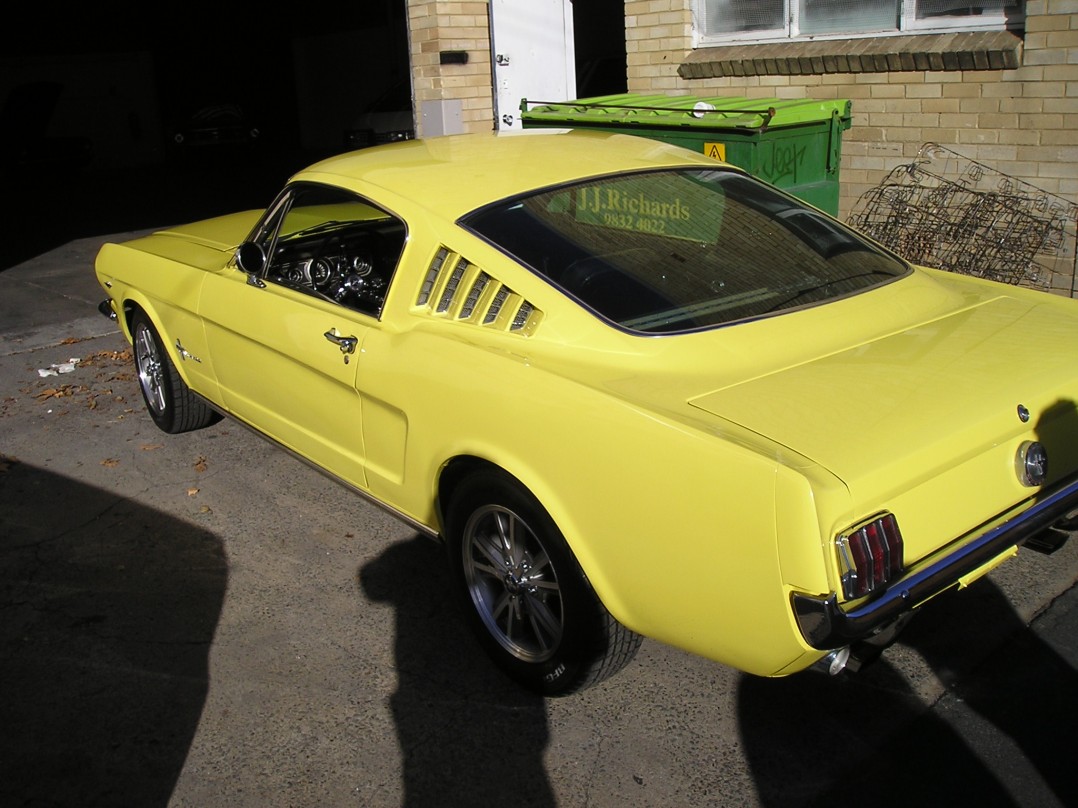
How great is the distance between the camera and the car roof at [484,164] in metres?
3.89

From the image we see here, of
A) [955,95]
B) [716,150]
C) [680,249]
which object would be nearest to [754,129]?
[716,150]

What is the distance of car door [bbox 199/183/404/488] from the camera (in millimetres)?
4055

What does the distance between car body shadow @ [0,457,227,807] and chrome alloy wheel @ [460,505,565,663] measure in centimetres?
98

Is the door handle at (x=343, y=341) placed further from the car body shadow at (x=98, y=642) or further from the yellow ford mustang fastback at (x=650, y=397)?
the car body shadow at (x=98, y=642)

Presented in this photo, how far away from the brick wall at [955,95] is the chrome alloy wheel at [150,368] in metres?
4.75

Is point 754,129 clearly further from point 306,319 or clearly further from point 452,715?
point 452,715

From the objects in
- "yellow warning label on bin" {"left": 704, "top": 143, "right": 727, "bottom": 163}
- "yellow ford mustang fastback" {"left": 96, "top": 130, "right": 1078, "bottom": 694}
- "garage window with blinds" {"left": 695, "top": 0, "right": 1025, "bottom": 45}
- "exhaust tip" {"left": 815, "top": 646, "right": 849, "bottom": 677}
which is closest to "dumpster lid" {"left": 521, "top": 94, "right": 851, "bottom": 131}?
"yellow warning label on bin" {"left": 704, "top": 143, "right": 727, "bottom": 163}

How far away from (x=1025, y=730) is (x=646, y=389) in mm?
1501

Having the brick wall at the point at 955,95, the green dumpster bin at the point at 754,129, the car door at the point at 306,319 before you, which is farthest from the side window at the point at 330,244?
the brick wall at the point at 955,95

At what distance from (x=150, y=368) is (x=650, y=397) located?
12.3 ft

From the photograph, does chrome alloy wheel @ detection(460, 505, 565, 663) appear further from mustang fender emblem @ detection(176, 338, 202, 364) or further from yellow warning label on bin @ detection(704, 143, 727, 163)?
yellow warning label on bin @ detection(704, 143, 727, 163)

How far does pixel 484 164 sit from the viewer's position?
163 inches

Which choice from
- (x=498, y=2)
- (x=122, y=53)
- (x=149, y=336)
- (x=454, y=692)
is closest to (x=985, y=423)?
(x=454, y=692)

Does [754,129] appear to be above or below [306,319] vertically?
above
